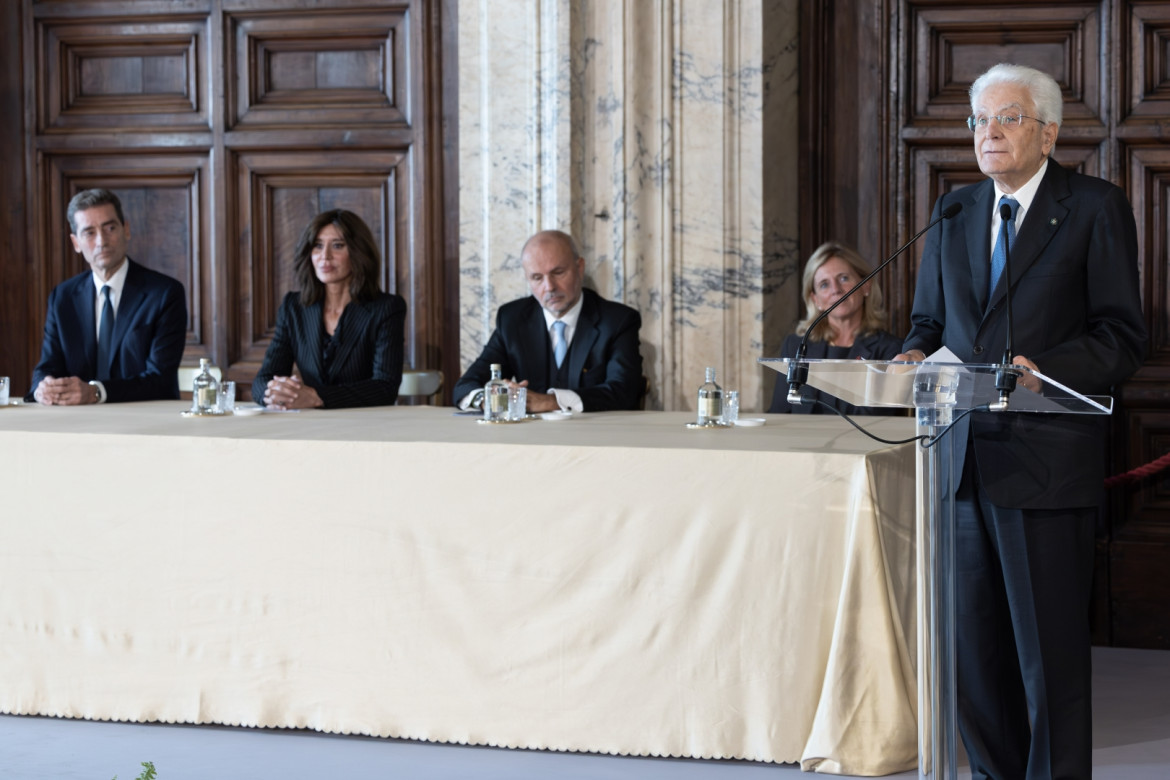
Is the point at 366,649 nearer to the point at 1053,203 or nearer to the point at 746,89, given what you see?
the point at 1053,203

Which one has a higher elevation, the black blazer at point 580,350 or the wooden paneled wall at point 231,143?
the wooden paneled wall at point 231,143

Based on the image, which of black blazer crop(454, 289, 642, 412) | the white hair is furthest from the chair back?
the white hair

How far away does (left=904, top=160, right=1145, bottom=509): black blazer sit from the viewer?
269 cm

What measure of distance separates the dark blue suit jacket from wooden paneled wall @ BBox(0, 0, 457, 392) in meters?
0.86

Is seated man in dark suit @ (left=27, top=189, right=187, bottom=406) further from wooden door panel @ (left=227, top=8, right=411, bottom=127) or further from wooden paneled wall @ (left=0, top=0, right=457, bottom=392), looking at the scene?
wooden door panel @ (left=227, top=8, right=411, bottom=127)

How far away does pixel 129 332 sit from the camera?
4.75 metres

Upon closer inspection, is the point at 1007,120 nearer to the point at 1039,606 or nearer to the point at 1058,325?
the point at 1058,325

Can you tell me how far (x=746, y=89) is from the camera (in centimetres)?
489

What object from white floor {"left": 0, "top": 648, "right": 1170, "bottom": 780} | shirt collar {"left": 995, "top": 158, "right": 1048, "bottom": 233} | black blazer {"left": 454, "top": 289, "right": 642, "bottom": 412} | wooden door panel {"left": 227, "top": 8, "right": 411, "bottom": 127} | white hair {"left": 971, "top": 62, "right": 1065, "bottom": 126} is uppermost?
wooden door panel {"left": 227, "top": 8, "right": 411, "bottom": 127}

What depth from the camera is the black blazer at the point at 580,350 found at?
14.9 ft

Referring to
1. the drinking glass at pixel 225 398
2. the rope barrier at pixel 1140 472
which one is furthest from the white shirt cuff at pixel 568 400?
the rope barrier at pixel 1140 472

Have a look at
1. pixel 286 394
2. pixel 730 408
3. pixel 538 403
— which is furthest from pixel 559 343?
pixel 730 408

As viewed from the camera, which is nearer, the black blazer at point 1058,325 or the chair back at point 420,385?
the black blazer at point 1058,325

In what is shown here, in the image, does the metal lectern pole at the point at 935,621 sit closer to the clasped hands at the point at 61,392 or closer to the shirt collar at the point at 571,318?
the shirt collar at the point at 571,318
